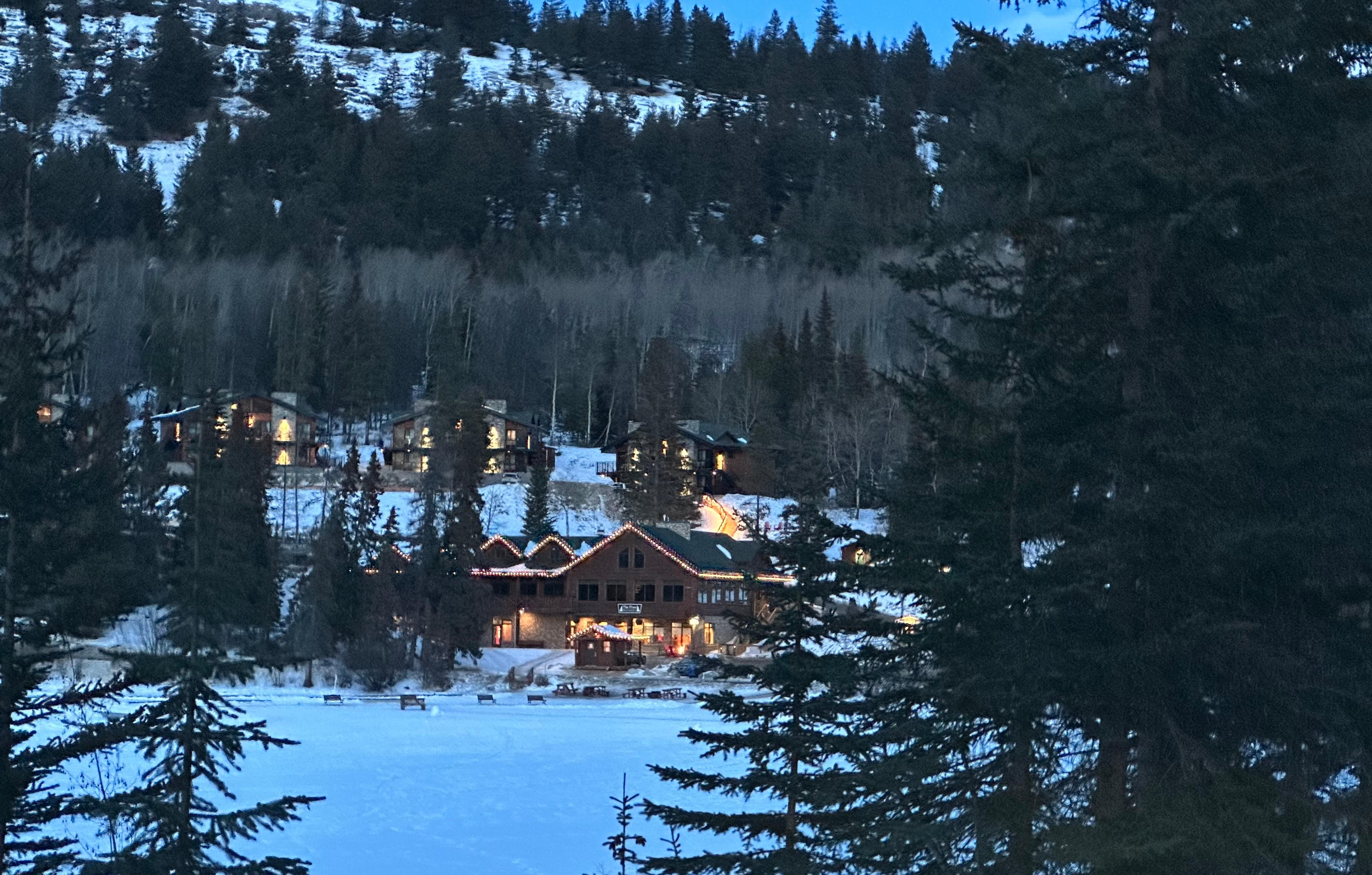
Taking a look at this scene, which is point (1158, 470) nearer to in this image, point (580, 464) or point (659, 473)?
point (659, 473)

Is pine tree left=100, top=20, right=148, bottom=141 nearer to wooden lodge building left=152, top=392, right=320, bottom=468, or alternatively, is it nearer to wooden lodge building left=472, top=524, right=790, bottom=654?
wooden lodge building left=152, top=392, right=320, bottom=468

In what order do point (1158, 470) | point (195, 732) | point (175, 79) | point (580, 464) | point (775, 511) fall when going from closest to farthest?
1. point (1158, 470)
2. point (195, 732)
3. point (775, 511)
4. point (580, 464)
5. point (175, 79)

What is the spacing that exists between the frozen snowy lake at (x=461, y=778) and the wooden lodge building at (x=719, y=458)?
24182mm

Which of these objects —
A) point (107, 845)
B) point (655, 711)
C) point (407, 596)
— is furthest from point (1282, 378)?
point (407, 596)

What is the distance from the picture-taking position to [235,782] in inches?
1044

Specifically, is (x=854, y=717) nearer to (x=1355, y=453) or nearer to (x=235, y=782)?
(x=1355, y=453)

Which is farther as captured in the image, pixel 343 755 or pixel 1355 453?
pixel 343 755

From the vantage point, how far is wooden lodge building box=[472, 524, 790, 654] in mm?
51219

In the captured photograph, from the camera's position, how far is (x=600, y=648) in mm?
47656

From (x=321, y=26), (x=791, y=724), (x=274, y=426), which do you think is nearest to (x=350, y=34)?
(x=321, y=26)

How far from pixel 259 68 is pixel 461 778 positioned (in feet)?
490

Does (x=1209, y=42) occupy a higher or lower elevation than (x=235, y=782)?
higher

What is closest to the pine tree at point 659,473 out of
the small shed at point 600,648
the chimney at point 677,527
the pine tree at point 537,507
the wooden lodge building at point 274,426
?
the chimney at point 677,527

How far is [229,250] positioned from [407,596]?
62.7m
